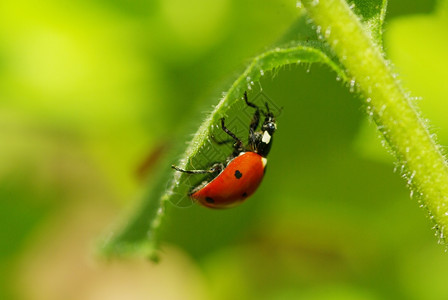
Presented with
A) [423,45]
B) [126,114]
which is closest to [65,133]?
[126,114]

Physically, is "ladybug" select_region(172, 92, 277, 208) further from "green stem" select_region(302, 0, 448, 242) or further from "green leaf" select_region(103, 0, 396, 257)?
"green stem" select_region(302, 0, 448, 242)

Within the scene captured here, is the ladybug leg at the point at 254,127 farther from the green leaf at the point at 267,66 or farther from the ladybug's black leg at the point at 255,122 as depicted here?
the green leaf at the point at 267,66

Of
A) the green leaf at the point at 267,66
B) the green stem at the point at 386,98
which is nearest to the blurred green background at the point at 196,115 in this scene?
the green leaf at the point at 267,66

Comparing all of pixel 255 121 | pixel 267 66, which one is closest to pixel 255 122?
pixel 255 121

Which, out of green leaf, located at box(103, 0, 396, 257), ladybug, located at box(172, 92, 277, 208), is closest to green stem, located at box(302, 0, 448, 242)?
green leaf, located at box(103, 0, 396, 257)

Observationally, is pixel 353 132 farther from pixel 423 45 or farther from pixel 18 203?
pixel 18 203

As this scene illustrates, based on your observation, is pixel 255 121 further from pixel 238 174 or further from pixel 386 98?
pixel 386 98

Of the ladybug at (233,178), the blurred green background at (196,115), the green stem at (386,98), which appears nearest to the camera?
the green stem at (386,98)

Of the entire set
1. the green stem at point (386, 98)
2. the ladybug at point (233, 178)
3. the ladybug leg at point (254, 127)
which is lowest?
the ladybug at point (233, 178)
